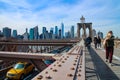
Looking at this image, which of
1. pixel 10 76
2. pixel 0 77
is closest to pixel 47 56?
pixel 10 76

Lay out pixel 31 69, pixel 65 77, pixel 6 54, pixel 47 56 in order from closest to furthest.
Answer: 1. pixel 65 77
2. pixel 47 56
3. pixel 6 54
4. pixel 31 69

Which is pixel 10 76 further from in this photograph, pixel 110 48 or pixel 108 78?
pixel 108 78

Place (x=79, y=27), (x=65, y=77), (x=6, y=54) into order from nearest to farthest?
(x=65, y=77), (x=6, y=54), (x=79, y=27)

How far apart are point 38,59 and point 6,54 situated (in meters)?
1.18

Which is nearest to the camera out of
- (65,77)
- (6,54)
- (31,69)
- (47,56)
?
(65,77)

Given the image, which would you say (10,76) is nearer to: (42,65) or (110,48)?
(110,48)

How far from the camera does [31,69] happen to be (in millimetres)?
42969

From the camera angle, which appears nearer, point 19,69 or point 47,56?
point 47,56

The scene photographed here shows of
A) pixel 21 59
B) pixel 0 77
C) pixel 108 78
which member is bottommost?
pixel 0 77

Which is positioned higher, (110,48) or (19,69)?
(110,48)

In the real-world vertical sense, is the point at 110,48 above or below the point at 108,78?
above

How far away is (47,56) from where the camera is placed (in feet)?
26.2

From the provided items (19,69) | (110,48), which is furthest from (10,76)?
(110,48)

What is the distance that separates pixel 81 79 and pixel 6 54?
5583 mm
